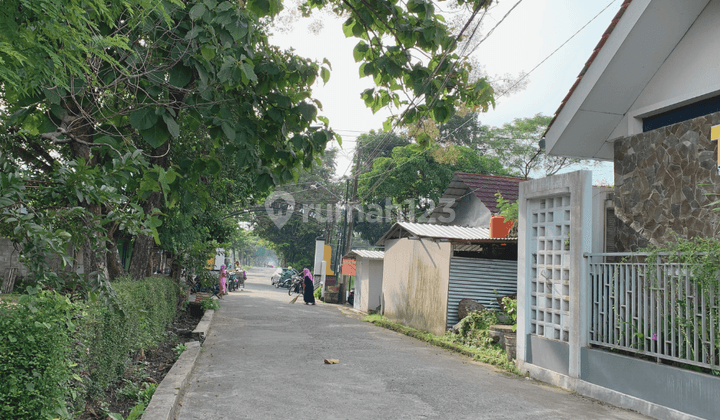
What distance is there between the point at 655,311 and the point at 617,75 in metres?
3.69

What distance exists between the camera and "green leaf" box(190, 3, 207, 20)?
4.17 meters

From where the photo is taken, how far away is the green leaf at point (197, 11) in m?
4.17

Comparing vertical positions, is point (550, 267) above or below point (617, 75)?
below

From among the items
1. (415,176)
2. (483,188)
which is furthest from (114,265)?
(415,176)

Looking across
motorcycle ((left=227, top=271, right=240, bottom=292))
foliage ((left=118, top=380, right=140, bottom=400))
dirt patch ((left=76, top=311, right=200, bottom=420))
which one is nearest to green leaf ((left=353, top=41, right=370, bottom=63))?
dirt patch ((left=76, top=311, right=200, bottom=420))

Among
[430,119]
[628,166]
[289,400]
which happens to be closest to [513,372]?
[628,166]

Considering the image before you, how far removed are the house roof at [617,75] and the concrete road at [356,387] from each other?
13.9 feet

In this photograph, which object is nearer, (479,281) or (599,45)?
(599,45)

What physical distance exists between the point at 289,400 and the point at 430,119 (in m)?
3.89

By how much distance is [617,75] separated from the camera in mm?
8352

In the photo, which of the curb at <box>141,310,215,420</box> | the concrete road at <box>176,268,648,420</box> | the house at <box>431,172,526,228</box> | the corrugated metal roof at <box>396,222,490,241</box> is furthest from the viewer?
the house at <box>431,172,526,228</box>

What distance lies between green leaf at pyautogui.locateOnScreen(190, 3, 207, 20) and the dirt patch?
11.6ft

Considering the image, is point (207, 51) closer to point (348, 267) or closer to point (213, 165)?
point (213, 165)

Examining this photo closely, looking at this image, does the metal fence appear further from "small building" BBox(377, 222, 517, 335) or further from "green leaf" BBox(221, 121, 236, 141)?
"green leaf" BBox(221, 121, 236, 141)
